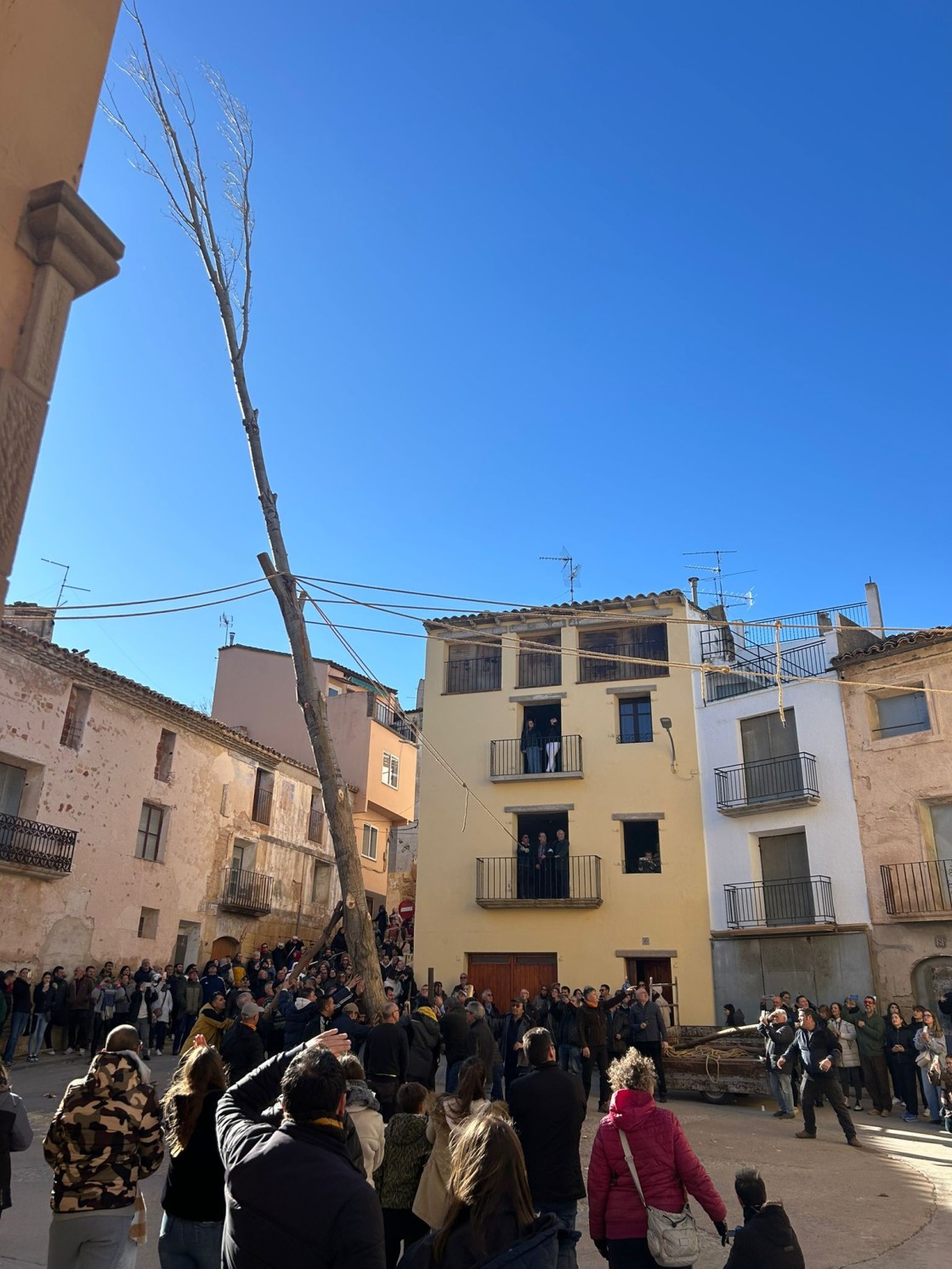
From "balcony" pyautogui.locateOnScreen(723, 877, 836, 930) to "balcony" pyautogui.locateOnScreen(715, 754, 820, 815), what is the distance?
64.5 inches

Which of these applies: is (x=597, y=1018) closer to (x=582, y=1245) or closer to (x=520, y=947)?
(x=582, y=1245)

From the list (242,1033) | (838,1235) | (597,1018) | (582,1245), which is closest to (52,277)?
(242,1033)

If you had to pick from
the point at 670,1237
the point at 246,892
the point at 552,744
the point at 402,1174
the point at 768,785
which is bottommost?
the point at 670,1237

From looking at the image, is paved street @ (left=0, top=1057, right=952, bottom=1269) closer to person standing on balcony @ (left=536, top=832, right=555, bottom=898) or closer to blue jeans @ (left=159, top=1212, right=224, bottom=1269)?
blue jeans @ (left=159, top=1212, right=224, bottom=1269)

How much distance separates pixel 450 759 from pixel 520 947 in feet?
17.0

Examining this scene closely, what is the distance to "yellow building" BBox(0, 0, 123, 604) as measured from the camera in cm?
397

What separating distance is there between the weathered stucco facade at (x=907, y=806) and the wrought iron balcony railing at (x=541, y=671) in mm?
7649

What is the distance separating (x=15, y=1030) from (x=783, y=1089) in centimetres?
1239

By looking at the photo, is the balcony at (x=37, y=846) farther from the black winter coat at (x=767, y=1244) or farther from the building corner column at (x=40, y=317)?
the black winter coat at (x=767, y=1244)

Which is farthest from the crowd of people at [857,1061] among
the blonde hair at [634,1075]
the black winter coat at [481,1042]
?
the blonde hair at [634,1075]

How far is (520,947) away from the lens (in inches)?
906

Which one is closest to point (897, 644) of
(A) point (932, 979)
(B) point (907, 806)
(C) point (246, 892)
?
(B) point (907, 806)

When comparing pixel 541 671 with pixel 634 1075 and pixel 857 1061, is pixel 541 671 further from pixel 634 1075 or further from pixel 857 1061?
pixel 634 1075

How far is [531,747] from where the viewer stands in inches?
976
